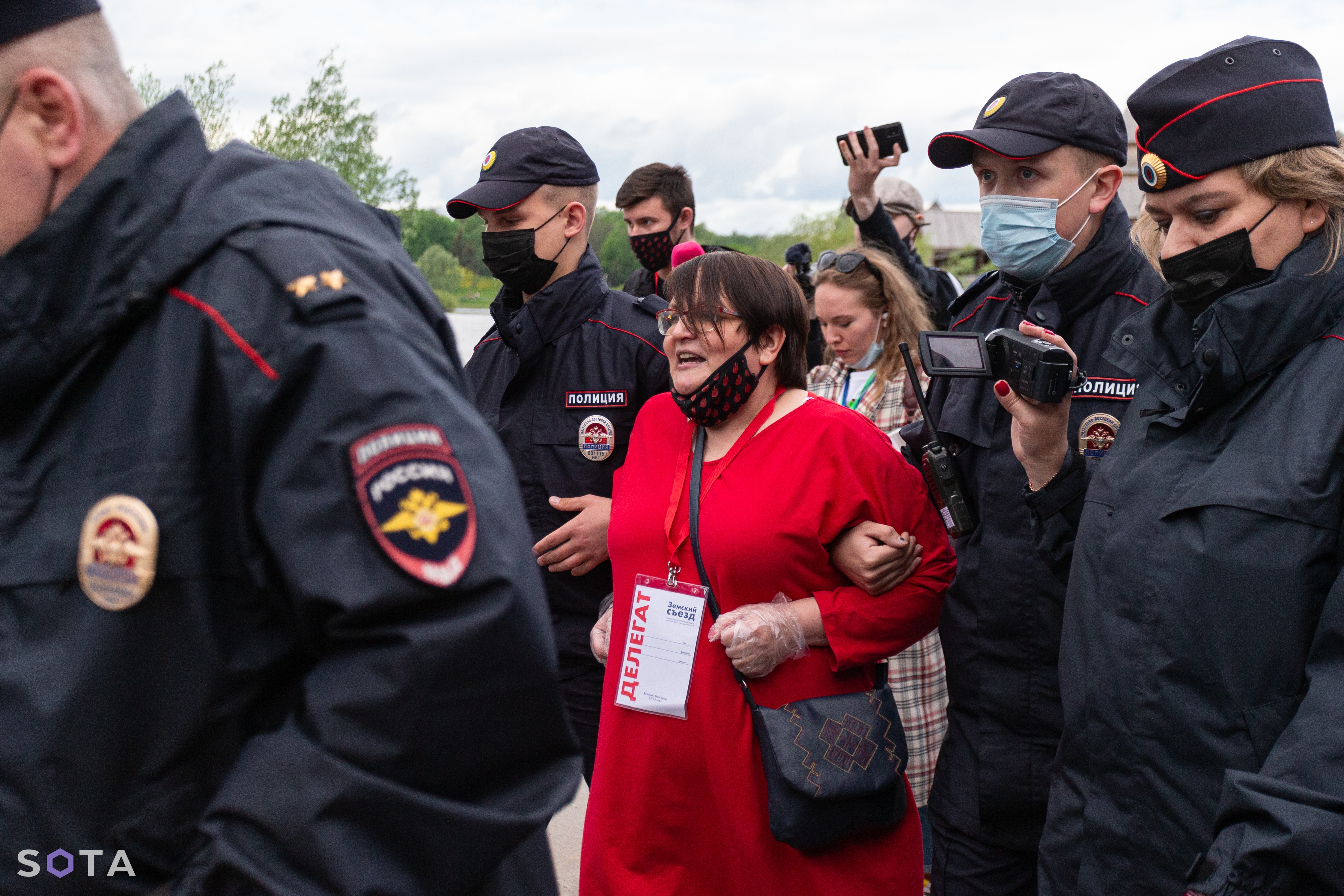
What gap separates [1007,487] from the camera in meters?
2.74

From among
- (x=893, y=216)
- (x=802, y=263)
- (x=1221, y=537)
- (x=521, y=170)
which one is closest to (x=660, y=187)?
(x=802, y=263)

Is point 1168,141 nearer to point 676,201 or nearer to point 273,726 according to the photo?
point 273,726

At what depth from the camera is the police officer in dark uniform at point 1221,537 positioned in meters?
1.70

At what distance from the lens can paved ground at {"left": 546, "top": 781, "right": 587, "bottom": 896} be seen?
4.32 m

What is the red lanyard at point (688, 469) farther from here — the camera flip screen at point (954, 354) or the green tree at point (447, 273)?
the green tree at point (447, 273)

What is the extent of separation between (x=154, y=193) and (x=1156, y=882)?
2005 mm

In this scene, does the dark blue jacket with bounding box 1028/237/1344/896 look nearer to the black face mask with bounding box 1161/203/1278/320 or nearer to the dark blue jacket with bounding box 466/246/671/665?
the black face mask with bounding box 1161/203/1278/320

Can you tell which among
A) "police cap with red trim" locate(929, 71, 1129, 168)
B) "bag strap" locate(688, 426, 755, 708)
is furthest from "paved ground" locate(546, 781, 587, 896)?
"police cap with red trim" locate(929, 71, 1129, 168)

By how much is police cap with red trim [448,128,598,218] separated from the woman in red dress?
1.06 metres

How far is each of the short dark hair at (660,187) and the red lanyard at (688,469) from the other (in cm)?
288

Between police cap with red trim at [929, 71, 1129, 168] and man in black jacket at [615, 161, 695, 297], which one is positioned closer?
police cap with red trim at [929, 71, 1129, 168]

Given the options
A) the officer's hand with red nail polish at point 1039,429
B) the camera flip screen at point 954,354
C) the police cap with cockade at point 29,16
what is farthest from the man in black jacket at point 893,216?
the police cap with cockade at point 29,16

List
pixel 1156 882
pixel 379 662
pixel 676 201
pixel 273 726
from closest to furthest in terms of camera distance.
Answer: pixel 379 662 → pixel 273 726 → pixel 1156 882 → pixel 676 201

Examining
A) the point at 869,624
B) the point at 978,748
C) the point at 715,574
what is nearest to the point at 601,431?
the point at 715,574
